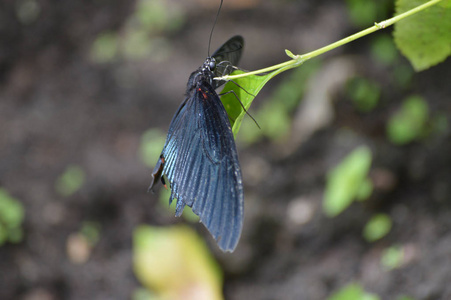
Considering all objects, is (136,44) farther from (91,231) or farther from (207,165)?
(207,165)

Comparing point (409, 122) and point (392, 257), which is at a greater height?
point (409, 122)

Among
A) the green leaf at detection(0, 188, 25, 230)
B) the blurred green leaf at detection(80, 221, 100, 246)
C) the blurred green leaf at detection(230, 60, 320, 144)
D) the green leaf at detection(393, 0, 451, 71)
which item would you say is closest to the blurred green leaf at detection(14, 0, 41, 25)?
the green leaf at detection(0, 188, 25, 230)

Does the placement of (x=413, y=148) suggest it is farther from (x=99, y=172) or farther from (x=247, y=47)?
(x=99, y=172)

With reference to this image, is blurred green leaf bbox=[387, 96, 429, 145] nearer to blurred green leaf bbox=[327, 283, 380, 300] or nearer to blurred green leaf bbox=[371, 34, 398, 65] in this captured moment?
blurred green leaf bbox=[371, 34, 398, 65]

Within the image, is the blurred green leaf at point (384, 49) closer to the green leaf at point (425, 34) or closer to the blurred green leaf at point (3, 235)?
the green leaf at point (425, 34)

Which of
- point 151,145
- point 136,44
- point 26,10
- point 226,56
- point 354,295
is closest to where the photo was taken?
point 226,56

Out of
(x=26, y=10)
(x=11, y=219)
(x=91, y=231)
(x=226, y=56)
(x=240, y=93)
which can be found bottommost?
(x=240, y=93)

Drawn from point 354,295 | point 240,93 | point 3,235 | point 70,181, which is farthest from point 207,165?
point 3,235
